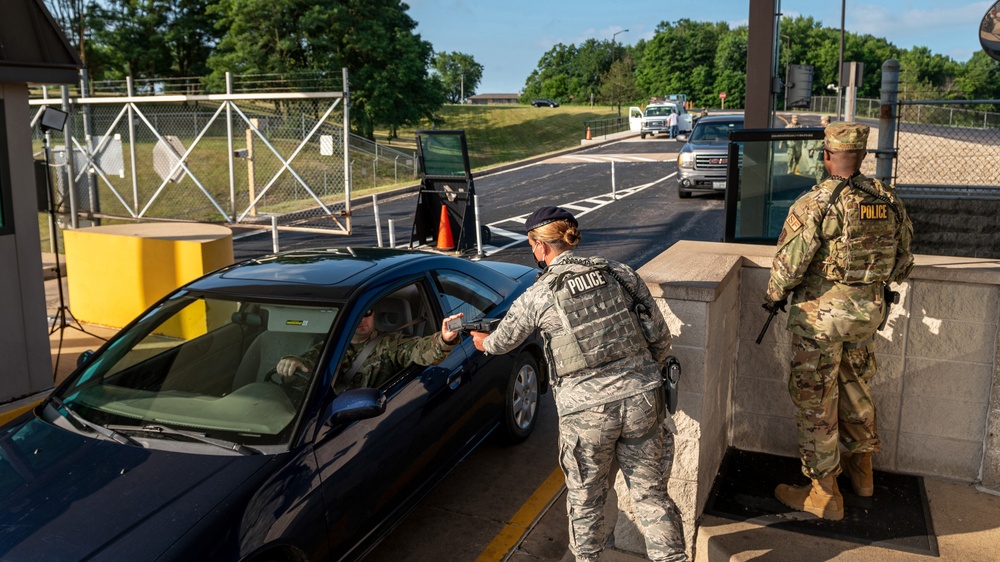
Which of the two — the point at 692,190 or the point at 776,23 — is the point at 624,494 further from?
the point at 692,190

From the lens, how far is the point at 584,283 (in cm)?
335

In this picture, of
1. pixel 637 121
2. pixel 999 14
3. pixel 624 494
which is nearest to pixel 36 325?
pixel 624 494

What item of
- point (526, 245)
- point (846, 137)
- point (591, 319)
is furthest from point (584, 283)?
point (526, 245)

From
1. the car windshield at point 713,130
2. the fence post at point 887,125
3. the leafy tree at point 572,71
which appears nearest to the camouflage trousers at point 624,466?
the fence post at point 887,125

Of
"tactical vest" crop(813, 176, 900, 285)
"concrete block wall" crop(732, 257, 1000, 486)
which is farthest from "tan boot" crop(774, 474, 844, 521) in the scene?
"tactical vest" crop(813, 176, 900, 285)

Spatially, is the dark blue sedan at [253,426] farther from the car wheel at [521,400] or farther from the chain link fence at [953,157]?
the chain link fence at [953,157]

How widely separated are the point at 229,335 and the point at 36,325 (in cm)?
317

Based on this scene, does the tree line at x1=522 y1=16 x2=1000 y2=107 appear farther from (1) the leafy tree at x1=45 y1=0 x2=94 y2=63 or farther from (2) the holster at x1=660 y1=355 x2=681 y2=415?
(2) the holster at x1=660 y1=355 x2=681 y2=415

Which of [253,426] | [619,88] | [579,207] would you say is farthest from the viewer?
[619,88]

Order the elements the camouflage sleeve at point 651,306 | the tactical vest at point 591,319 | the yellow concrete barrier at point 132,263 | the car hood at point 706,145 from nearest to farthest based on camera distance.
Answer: the tactical vest at point 591,319
the camouflage sleeve at point 651,306
the yellow concrete barrier at point 132,263
the car hood at point 706,145

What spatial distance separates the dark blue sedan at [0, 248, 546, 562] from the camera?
10.3 feet

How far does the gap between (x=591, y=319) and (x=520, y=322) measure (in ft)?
1.03

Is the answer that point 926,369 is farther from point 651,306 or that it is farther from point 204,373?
point 204,373

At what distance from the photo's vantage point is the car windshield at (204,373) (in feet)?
12.3
